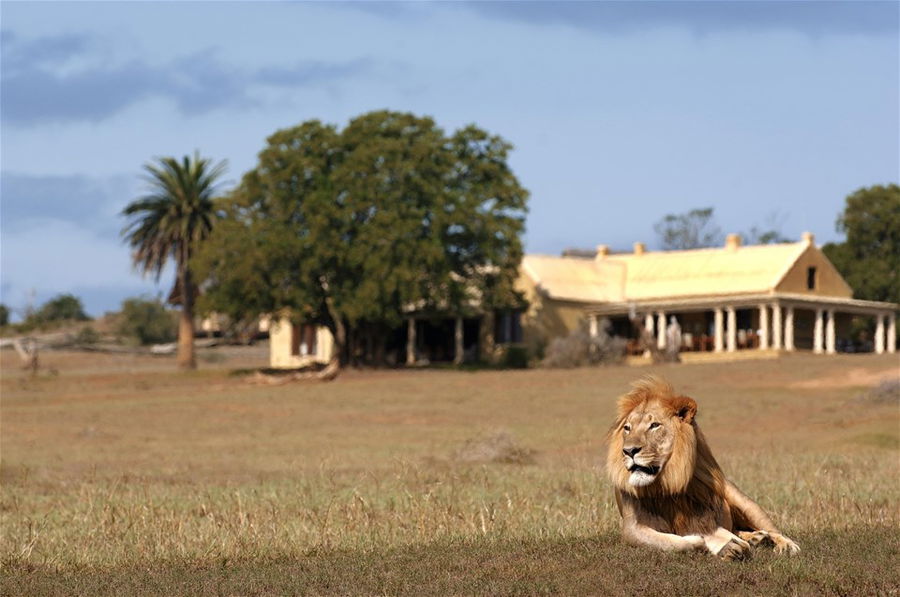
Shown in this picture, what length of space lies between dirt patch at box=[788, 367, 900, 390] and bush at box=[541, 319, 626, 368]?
13.5 m

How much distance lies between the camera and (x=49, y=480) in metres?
23.3

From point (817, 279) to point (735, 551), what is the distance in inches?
2199

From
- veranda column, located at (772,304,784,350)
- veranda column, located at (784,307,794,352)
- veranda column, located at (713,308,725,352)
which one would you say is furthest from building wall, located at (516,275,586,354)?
veranda column, located at (784,307,794,352)

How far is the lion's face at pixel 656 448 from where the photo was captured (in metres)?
10.4

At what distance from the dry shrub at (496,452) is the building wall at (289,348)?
4489cm

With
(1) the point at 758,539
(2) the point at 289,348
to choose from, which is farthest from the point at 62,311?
A: (1) the point at 758,539

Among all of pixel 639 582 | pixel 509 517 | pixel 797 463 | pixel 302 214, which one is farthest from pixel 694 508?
pixel 302 214

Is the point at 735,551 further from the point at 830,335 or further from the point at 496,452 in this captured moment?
the point at 830,335

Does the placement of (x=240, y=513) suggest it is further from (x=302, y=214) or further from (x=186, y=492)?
(x=302, y=214)

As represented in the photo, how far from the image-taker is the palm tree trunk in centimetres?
6994

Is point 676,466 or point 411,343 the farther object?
point 411,343

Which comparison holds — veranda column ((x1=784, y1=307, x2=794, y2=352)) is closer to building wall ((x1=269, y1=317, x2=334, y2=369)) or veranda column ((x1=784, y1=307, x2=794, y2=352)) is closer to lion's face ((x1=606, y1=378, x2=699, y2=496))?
building wall ((x1=269, y1=317, x2=334, y2=369))

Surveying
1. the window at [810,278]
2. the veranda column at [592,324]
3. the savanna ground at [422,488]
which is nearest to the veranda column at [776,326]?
the window at [810,278]

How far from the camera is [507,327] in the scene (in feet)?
216
